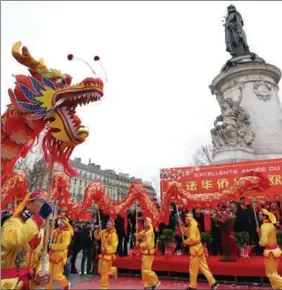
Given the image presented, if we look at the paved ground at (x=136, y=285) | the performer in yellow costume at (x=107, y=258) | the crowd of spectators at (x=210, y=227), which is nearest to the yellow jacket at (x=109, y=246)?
the performer in yellow costume at (x=107, y=258)

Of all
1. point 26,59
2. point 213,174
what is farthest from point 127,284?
point 26,59

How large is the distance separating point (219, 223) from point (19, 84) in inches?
270

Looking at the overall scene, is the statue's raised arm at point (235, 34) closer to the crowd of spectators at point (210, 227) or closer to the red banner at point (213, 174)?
the red banner at point (213, 174)

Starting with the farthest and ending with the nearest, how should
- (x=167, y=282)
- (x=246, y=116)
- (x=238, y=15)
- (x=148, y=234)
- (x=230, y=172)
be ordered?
1. (x=238, y=15)
2. (x=246, y=116)
3. (x=230, y=172)
4. (x=167, y=282)
5. (x=148, y=234)

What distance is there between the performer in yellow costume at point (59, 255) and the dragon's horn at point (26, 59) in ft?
13.5

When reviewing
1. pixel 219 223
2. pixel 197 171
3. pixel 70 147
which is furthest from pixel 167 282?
pixel 70 147

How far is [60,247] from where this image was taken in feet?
20.5

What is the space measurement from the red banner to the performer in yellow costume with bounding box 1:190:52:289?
6.85 m

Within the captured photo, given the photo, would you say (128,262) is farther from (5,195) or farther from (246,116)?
(246,116)

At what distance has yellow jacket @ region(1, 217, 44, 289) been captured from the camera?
7.73 feet

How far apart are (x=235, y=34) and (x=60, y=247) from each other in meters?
13.1

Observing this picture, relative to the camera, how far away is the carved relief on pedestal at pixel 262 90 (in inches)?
475

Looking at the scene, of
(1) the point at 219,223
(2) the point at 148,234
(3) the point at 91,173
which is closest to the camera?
(2) the point at 148,234

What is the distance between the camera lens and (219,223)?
8312 millimetres
